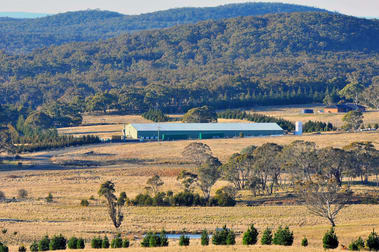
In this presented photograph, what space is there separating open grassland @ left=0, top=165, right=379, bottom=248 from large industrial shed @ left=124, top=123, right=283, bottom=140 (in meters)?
42.3

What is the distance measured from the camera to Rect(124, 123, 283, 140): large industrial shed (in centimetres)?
11850

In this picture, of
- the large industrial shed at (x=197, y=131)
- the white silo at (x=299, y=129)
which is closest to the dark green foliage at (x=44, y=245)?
the large industrial shed at (x=197, y=131)

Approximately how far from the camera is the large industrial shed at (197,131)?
389 ft

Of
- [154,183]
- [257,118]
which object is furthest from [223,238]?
[257,118]

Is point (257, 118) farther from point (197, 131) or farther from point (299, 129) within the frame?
point (197, 131)

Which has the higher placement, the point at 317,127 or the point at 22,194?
the point at 317,127

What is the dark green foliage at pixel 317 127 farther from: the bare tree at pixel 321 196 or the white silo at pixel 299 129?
the bare tree at pixel 321 196

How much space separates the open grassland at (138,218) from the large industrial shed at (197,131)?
42.3m

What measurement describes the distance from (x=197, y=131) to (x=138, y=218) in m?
60.4

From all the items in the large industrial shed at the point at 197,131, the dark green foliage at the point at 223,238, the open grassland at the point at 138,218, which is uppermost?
the large industrial shed at the point at 197,131

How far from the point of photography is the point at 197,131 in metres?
119

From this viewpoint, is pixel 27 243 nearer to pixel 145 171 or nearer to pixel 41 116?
pixel 145 171

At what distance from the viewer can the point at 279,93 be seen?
18938 centimetres

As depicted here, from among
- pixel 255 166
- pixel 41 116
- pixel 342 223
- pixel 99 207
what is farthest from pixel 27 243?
pixel 41 116
